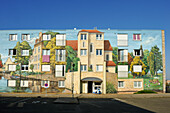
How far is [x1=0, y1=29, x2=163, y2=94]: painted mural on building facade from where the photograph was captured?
126ft

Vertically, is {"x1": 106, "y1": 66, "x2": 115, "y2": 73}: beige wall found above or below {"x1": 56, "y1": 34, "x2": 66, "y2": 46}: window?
below

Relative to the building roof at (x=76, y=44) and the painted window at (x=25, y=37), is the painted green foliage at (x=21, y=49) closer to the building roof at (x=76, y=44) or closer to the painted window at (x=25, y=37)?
the painted window at (x=25, y=37)

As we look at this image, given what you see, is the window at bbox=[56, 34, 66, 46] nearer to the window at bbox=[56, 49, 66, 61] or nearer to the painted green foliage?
the window at bbox=[56, 49, 66, 61]

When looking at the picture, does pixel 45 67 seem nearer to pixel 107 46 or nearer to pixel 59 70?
pixel 59 70

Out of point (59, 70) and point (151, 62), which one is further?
point (151, 62)

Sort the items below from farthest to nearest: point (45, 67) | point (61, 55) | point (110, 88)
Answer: point (45, 67) < point (61, 55) < point (110, 88)

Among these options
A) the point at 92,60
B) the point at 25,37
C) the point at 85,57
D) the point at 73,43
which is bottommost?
the point at 92,60

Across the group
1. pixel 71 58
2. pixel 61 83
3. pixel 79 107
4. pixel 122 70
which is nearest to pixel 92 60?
pixel 71 58

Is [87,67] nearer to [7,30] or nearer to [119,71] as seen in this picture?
[119,71]

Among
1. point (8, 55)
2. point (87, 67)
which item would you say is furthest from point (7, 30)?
point (87, 67)

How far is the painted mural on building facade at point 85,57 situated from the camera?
38.3 m

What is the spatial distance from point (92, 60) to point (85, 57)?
1.50m

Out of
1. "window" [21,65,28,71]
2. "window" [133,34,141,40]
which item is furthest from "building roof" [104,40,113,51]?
"window" [21,65,28,71]

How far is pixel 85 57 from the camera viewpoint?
3803 cm
